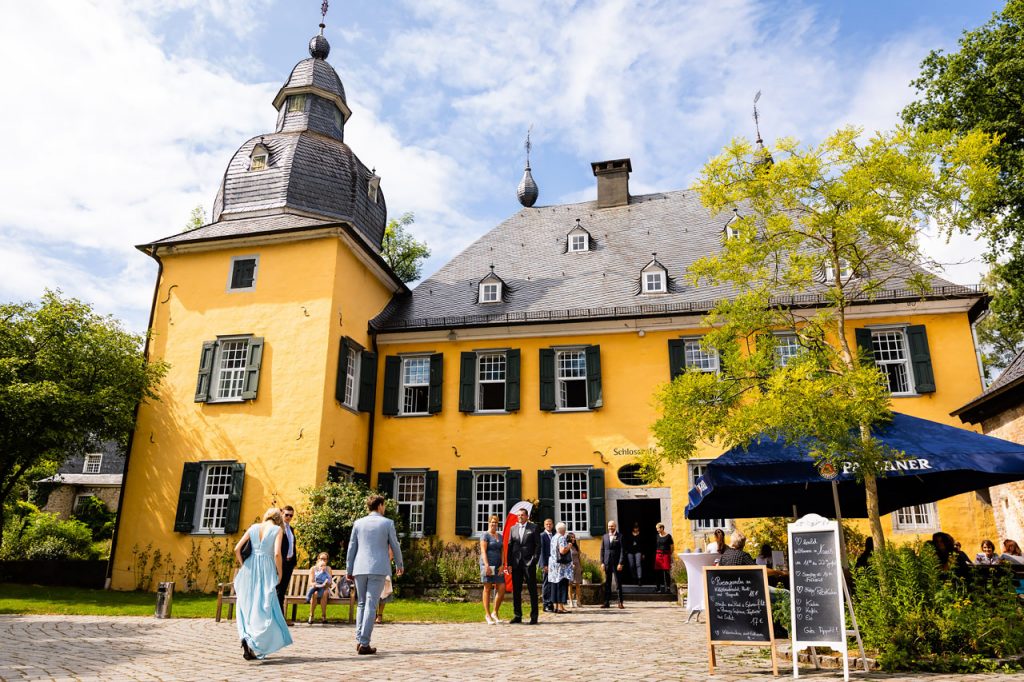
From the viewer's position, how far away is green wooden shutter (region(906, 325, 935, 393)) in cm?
1577

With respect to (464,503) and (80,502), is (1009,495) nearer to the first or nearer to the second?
(464,503)

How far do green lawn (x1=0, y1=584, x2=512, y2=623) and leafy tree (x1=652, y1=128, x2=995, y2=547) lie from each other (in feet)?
16.8

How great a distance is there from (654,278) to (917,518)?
311 inches

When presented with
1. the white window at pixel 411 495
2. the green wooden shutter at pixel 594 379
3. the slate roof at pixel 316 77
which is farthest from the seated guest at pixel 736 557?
the slate roof at pixel 316 77

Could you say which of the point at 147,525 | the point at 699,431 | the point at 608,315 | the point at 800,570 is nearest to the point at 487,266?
the point at 608,315

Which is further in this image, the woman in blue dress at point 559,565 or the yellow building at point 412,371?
the yellow building at point 412,371

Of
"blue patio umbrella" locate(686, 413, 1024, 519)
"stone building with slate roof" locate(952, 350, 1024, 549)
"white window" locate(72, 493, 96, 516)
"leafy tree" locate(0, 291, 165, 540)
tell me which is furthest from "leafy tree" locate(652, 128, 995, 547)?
"white window" locate(72, 493, 96, 516)

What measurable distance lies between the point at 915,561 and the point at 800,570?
1275 mm

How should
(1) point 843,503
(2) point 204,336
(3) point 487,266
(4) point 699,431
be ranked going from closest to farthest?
(4) point 699,431 → (1) point 843,503 → (2) point 204,336 → (3) point 487,266

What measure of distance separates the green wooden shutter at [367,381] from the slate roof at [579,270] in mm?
982

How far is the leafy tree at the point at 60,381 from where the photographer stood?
49.3ft

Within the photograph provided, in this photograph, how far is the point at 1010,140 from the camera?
17688 millimetres

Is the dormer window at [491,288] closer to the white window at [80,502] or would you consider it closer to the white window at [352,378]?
the white window at [352,378]

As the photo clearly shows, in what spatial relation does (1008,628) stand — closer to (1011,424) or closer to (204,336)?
(1011,424)
